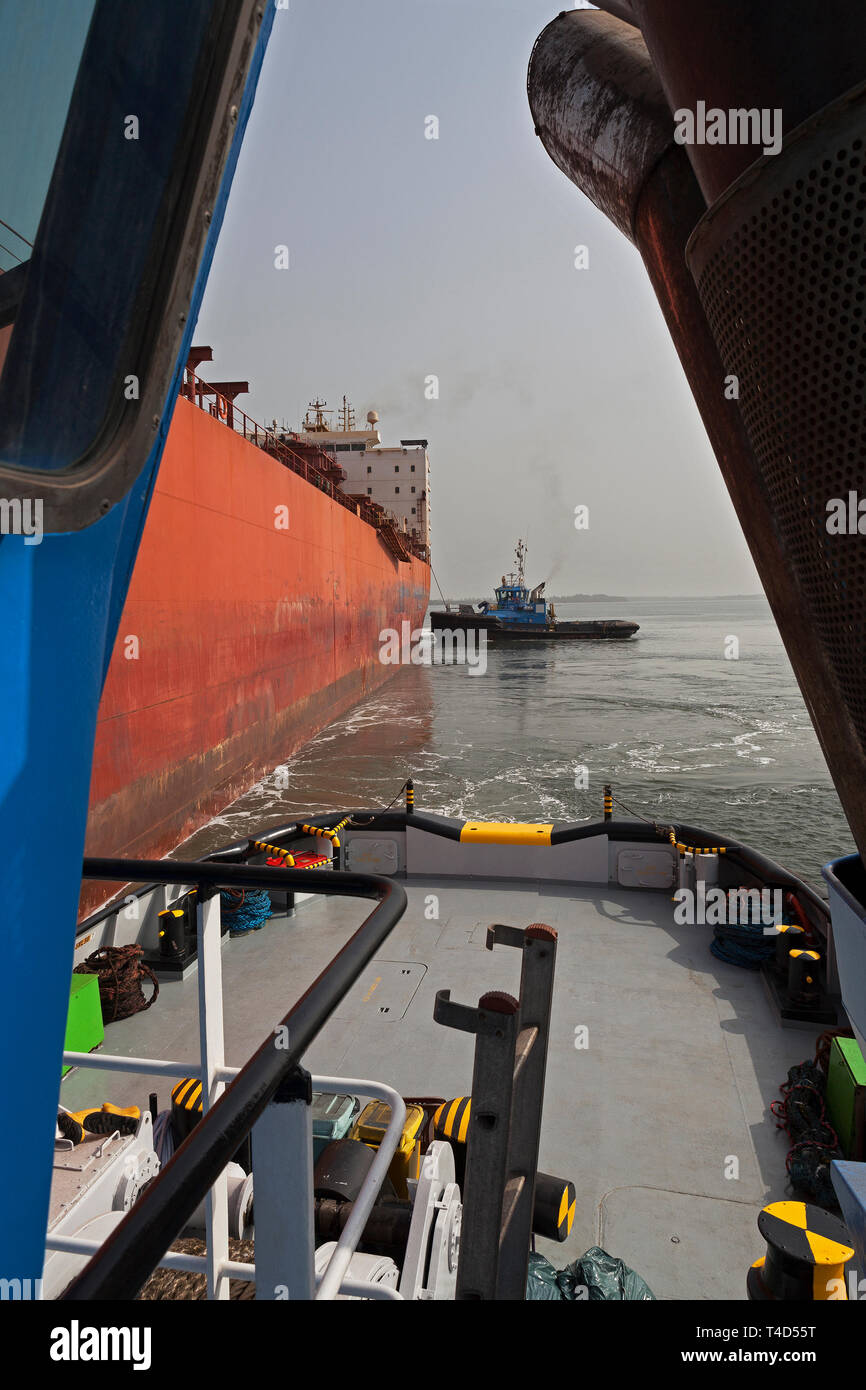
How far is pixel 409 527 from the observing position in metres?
48.2

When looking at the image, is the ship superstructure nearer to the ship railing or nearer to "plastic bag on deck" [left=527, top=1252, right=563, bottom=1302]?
the ship railing

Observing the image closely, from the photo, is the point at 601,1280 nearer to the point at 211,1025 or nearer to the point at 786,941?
the point at 211,1025

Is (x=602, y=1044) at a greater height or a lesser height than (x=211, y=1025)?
lesser

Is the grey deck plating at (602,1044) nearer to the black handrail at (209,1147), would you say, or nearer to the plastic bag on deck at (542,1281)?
the plastic bag on deck at (542,1281)

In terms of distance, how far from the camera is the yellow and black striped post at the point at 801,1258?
2533mm

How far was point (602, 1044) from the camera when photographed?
17.1 feet

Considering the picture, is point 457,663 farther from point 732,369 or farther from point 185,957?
point 732,369

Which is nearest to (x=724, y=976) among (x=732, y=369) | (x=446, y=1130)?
(x=446, y=1130)

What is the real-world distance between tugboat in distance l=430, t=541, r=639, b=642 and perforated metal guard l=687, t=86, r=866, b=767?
60.7 meters

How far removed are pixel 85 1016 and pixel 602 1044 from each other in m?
3.41

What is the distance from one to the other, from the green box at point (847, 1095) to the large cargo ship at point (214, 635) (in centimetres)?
701

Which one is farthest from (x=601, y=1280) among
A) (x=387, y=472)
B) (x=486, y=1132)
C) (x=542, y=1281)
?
(x=387, y=472)

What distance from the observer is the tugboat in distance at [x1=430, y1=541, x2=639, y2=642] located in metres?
61.7

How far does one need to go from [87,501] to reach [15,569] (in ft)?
0.52
